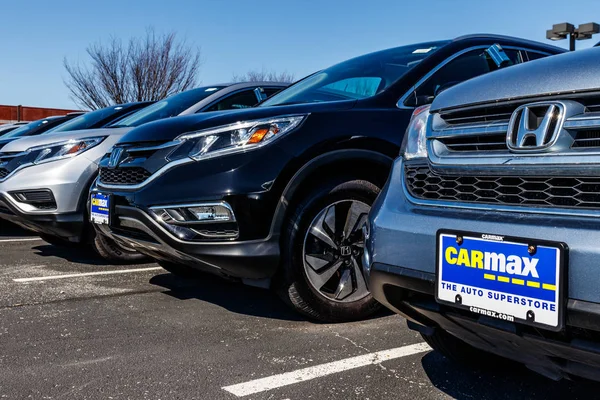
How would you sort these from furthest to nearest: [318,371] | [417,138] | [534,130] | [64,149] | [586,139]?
[64,149], [318,371], [417,138], [534,130], [586,139]

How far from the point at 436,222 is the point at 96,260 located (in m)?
4.38

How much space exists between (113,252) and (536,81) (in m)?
4.25

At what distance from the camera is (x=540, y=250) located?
180 cm

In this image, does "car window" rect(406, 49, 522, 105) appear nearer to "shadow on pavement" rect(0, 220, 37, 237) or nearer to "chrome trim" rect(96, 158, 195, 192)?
"chrome trim" rect(96, 158, 195, 192)

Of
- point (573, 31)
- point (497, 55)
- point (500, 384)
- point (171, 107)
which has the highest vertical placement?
point (573, 31)

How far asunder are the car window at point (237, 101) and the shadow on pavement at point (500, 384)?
11.8ft

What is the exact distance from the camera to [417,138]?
8.23 feet

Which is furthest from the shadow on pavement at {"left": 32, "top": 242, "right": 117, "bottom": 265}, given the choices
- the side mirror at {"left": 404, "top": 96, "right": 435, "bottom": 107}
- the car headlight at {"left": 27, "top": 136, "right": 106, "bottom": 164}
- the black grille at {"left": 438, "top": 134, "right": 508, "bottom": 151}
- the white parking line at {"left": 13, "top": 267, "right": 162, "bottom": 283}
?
the black grille at {"left": 438, "top": 134, "right": 508, "bottom": 151}

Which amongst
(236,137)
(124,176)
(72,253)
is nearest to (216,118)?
(236,137)

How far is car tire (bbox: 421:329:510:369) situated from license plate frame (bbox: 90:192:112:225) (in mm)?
1992

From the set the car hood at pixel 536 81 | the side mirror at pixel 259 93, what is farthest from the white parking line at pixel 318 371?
the side mirror at pixel 259 93

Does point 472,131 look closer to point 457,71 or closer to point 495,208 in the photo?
point 495,208

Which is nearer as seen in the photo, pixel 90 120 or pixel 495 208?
pixel 495 208

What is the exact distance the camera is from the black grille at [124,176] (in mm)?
3589
